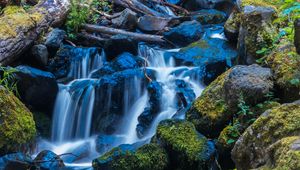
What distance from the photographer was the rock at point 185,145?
449cm

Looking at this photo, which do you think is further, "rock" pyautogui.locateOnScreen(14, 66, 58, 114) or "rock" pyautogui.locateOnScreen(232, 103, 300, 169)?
"rock" pyautogui.locateOnScreen(14, 66, 58, 114)

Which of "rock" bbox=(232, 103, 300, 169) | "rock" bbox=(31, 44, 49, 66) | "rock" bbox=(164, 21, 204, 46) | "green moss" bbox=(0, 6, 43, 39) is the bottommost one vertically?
"rock" bbox=(31, 44, 49, 66)

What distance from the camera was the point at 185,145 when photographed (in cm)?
457

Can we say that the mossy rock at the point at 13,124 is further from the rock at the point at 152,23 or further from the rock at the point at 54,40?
the rock at the point at 152,23

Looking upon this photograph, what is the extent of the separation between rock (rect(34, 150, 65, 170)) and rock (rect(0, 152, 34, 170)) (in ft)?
0.57

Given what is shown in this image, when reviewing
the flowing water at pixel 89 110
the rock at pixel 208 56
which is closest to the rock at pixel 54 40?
the flowing water at pixel 89 110

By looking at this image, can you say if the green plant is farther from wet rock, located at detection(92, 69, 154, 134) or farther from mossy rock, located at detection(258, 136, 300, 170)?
mossy rock, located at detection(258, 136, 300, 170)

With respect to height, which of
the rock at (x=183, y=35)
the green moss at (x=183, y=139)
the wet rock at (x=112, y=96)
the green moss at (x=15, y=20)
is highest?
the green moss at (x=15, y=20)

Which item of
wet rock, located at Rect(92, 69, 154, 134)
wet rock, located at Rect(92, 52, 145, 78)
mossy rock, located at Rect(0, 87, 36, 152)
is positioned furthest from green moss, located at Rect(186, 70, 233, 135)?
wet rock, located at Rect(92, 52, 145, 78)

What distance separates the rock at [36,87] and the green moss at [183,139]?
2950 millimetres

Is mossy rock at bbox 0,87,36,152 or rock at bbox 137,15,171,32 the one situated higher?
rock at bbox 137,15,171,32

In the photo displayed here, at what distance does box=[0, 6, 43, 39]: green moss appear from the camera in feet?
24.4

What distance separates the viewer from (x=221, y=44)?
29.9 feet

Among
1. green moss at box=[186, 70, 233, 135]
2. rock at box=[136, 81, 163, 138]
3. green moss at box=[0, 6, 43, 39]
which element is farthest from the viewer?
green moss at box=[0, 6, 43, 39]
